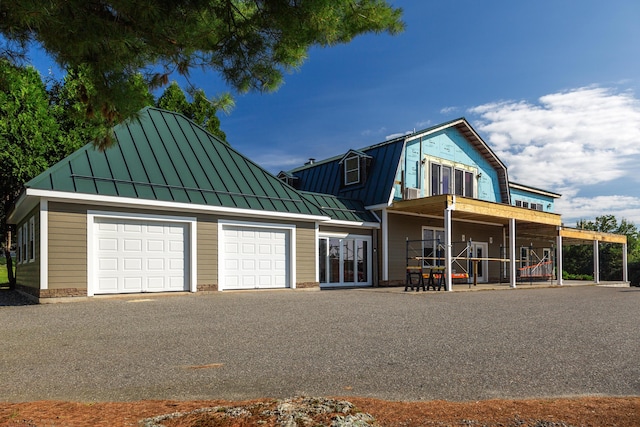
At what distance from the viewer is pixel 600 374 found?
15.9 ft

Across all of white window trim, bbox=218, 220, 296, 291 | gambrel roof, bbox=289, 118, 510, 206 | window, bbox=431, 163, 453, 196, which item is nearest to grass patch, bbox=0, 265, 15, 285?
white window trim, bbox=218, 220, 296, 291

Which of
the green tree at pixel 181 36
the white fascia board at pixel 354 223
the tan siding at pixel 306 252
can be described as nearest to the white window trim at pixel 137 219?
the tan siding at pixel 306 252

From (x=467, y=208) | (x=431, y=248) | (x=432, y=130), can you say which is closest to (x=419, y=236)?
(x=431, y=248)

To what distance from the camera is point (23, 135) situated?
17.8 meters

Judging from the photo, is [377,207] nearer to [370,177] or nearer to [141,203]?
[370,177]

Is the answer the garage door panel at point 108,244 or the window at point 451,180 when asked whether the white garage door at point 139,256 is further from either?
the window at point 451,180

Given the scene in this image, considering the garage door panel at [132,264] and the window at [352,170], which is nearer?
the garage door panel at [132,264]

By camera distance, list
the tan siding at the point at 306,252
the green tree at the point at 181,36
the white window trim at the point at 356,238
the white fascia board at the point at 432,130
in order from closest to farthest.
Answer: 1. the green tree at the point at 181,36
2. the tan siding at the point at 306,252
3. the white window trim at the point at 356,238
4. the white fascia board at the point at 432,130

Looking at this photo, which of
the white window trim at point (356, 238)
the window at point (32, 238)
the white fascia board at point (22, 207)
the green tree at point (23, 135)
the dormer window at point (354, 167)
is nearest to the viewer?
the white fascia board at point (22, 207)

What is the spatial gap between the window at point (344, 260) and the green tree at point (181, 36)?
1231cm

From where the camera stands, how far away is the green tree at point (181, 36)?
4.66m

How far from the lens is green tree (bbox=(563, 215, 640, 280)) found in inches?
1409

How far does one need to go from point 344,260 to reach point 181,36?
14144 mm

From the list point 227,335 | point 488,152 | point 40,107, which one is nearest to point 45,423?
point 227,335
